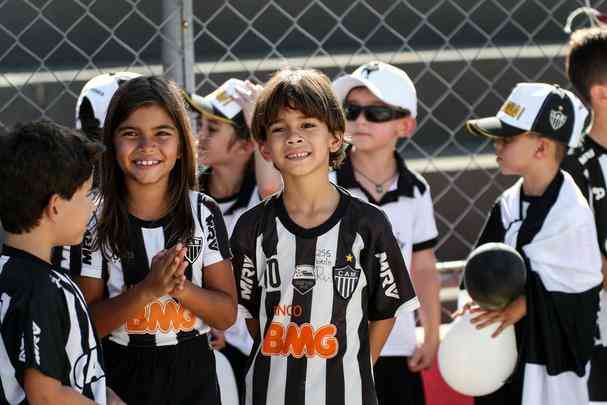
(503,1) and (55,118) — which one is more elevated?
(503,1)

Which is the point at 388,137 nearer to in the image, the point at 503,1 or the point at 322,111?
the point at 322,111

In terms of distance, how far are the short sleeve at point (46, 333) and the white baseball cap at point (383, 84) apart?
1729 millimetres

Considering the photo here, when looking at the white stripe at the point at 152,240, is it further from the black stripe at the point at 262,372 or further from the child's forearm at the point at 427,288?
the child's forearm at the point at 427,288

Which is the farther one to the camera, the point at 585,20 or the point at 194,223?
the point at 585,20

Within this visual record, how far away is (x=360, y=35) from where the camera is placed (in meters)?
6.25

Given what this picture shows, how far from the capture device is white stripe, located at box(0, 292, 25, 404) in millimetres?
2512

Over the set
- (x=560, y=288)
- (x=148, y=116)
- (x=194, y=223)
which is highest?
(x=148, y=116)

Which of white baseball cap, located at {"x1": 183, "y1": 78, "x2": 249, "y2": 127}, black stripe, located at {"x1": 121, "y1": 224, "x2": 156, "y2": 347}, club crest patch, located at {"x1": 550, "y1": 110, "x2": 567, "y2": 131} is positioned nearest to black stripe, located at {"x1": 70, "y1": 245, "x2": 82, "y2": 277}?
black stripe, located at {"x1": 121, "y1": 224, "x2": 156, "y2": 347}

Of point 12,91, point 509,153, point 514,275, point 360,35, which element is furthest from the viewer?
point 360,35

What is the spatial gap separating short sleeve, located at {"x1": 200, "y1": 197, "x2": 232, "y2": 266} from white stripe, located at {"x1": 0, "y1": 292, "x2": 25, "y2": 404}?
0.71m

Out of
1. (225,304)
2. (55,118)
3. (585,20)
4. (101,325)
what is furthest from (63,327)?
(585,20)

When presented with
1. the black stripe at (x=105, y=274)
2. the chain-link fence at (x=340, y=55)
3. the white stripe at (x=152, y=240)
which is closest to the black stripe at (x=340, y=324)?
the white stripe at (x=152, y=240)

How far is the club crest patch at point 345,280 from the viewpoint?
3.03m

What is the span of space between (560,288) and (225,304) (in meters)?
1.27
